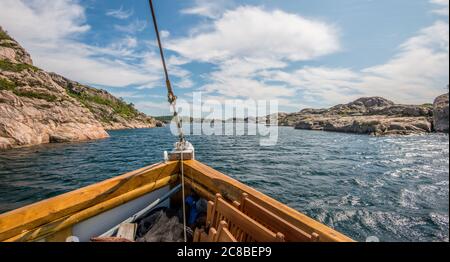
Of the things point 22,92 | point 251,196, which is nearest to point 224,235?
point 251,196

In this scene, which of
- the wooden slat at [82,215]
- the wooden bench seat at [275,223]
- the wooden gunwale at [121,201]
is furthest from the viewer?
the wooden slat at [82,215]

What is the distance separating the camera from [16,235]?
9.27 feet

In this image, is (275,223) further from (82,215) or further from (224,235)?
(82,215)

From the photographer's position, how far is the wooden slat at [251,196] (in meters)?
2.46

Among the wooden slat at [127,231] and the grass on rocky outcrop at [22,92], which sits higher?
the grass on rocky outcrop at [22,92]

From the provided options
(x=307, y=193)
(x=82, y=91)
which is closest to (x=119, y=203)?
(x=307, y=193)

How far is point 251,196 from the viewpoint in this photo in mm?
3424

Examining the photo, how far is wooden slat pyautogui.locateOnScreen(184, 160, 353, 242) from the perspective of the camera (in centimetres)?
246

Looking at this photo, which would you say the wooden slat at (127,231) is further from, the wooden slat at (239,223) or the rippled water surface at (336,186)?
the rippled water surface at (336,186)

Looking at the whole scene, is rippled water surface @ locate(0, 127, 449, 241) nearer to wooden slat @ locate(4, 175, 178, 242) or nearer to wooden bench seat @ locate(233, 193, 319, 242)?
wooden bench seat @ locate(233, 193, 319, 242)

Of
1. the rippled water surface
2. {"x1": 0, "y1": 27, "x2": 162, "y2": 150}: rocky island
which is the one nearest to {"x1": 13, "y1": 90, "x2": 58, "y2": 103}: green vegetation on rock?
{"x1": 0, "y1": 27, "x2": 162, "y2": 150}: rocky island

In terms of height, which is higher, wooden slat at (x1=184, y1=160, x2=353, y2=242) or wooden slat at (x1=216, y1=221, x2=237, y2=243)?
wooden slat at (x1=184, y1=160, x2=353, y2=242)

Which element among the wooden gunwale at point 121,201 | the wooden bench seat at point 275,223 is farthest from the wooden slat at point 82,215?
the wooden bench seat at point 275,223
